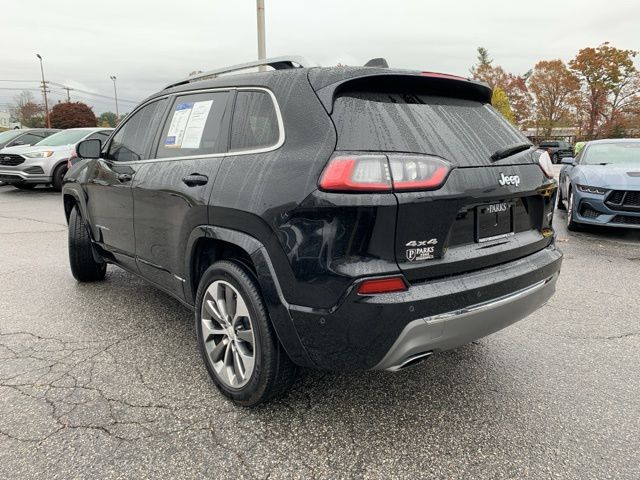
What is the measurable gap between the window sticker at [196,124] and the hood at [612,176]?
5.88m

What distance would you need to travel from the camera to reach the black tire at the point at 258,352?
2.34m

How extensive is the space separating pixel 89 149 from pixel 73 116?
5767 centimetres

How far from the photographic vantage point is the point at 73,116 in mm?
54125

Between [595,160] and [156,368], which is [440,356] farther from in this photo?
[595,160]

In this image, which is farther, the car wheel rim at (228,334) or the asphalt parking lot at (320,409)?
the car wheel rim at (228,334)

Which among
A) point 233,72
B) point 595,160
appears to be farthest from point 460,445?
point 595,160

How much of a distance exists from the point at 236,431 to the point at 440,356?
147 cm

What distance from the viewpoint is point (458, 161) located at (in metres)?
2.24

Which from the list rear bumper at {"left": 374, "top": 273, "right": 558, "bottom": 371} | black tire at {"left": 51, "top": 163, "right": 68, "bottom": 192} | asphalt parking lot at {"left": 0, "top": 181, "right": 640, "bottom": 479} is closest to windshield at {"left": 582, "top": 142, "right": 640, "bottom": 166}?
asphalt parking lot at {"left": 0, "top": 181, "right": 640, "bottom": 479}

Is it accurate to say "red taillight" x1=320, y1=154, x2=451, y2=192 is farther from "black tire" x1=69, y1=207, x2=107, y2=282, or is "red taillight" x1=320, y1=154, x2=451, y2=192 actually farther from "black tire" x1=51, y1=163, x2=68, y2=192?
"black tire" x1=51, y1=163, x2=68, y2=192

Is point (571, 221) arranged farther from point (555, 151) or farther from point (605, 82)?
point (605, 82)

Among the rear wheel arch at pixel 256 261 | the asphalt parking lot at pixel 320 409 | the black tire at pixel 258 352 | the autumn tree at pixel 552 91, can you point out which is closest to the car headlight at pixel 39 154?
the asphalt parking lot at pixel 320 409

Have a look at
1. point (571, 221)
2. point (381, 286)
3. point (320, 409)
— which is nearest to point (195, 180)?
point (381, 286)

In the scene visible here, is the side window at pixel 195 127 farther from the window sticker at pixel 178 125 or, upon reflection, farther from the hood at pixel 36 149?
the hood at pixel 36 149
